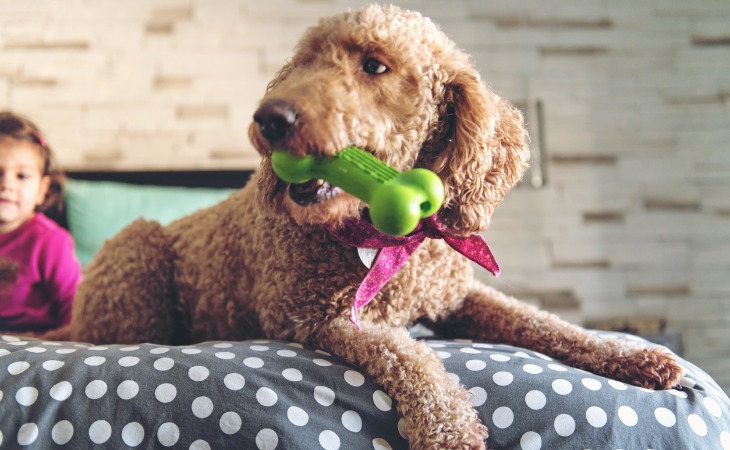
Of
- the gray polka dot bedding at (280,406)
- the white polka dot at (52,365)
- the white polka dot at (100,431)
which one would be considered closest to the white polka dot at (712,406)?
the gray polka dot bedding at (280,406)

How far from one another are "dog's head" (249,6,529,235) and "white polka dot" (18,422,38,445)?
50 centimetres

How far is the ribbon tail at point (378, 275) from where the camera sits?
1019 millimetres

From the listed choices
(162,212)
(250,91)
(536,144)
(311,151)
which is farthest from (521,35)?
(311,151)

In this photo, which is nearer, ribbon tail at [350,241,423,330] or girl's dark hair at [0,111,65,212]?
ribbon tail at [350,241,423,330]

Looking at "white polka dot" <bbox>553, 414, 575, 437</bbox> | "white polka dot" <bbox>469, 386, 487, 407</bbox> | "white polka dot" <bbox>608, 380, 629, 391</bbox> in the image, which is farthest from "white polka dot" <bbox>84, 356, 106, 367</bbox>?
"white polka dot" <bbox>608, 380, 629, 391</bbox>

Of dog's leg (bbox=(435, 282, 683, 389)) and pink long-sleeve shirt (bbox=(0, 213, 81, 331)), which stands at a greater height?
dog's leg (bbox=(435, 282, 683, 389))

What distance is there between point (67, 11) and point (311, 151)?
251 cm

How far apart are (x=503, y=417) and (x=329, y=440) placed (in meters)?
0.27

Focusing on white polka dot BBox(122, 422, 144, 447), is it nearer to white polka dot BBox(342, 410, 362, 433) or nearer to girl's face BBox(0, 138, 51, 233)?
white polka dot BBox(342, 410, 362, 433)

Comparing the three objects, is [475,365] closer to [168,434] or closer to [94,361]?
[168,434]

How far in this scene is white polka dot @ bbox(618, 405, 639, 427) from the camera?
2.80 feet

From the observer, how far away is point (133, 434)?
0.80m

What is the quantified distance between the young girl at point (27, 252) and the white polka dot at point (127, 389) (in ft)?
3.68

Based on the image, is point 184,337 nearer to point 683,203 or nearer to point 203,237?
point 203,237
